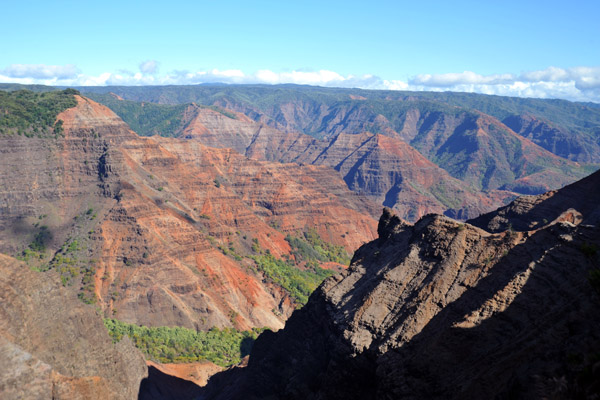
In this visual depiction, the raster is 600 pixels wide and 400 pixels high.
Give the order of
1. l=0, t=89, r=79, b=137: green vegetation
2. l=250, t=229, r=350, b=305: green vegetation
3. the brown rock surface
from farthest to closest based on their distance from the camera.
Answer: l=250, t=229, r=350, b=305: green vegetation
l=0, t=89, r=79, b=137: green vegetation
the brown rock surface

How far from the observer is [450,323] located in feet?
142

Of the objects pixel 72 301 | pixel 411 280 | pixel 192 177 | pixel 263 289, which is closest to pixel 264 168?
pixel 192 177

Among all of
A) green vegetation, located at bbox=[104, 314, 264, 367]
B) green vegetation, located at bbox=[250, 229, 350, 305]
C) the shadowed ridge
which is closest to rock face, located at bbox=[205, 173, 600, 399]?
the shadowed ridge

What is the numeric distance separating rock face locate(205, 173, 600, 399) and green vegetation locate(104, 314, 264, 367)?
30488 mm

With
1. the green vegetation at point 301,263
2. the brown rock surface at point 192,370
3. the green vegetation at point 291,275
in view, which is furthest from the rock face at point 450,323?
the green vegetation at point 301,263

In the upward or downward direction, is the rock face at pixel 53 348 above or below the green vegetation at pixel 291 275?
above

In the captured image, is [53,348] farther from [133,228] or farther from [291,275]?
[291,275]

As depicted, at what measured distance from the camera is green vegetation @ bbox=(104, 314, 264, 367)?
92.2 metres

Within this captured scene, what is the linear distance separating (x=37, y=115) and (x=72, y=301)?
72.7m

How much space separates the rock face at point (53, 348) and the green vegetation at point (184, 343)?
17.1 m

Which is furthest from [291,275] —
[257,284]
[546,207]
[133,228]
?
[546,207]

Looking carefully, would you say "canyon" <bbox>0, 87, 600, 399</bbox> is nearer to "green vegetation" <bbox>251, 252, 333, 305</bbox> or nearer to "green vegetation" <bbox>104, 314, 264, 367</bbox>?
"green vegetation" <bbox>251, 252, 333, 305</bbox>

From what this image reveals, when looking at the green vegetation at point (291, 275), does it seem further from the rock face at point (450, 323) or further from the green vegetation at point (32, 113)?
the rock face at point (450, 323)

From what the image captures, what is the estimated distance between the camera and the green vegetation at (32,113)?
12194 centimetres
